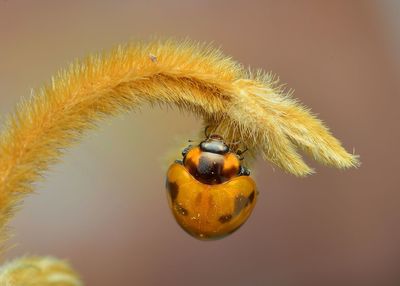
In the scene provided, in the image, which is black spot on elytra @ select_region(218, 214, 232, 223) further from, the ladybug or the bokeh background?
the bokeh background

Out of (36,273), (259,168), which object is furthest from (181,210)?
(259,168)

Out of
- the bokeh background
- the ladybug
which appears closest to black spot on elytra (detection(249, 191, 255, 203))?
the ladybug

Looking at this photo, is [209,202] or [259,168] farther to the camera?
[259,168]

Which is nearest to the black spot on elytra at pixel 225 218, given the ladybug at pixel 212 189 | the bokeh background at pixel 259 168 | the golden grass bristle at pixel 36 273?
the ladybug at pixel 212 189

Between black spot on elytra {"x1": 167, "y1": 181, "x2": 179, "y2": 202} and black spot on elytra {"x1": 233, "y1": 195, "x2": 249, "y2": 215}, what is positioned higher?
black spot on elytra {"x1": 167, "y1": 181, "x2": 179, "y2": 202}

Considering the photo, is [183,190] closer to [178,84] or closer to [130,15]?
[178,84]

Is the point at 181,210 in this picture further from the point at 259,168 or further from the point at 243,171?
the point at 259,168

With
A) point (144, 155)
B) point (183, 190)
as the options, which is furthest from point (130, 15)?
point (183, 190)
